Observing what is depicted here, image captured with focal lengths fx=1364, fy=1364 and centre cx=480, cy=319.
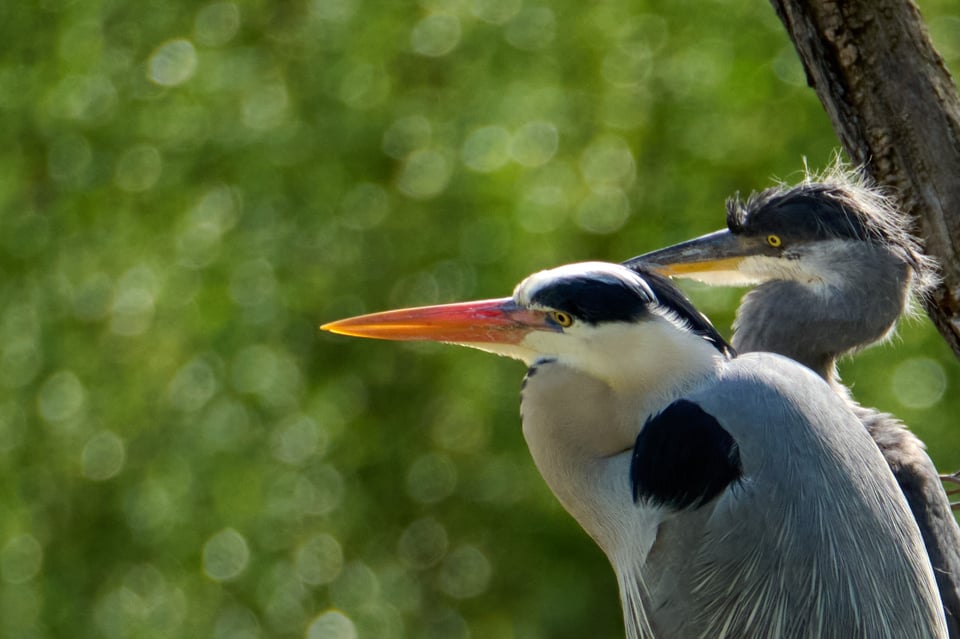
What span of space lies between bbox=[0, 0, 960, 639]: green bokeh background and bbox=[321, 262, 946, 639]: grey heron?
8.76 feet

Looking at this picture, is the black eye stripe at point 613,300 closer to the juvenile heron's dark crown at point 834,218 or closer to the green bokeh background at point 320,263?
the juvenile heron's dark crown at point 834,218

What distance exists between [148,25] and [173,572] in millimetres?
2260

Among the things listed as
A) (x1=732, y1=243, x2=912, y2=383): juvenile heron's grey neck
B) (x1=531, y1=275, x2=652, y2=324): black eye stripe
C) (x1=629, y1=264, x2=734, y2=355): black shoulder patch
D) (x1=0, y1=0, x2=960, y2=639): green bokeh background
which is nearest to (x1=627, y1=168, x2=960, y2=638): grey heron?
(x1=732, y1=243, x2=912, y2=383): juvenile heron's grey neck

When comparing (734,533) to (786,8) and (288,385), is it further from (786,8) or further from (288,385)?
(288,385)

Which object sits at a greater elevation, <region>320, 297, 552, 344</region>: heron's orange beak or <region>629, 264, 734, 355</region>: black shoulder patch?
<region>629, 264, 734, 355</region>: black shoulder patch

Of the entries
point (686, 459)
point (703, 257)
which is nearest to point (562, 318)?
point (686, 459)

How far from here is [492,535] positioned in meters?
5.46

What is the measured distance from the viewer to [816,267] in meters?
2.81

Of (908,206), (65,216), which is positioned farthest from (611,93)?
(908,206)

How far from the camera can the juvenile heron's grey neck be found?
109 inches

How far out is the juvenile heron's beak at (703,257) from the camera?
9.52 ft

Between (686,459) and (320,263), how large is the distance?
11.3 feet

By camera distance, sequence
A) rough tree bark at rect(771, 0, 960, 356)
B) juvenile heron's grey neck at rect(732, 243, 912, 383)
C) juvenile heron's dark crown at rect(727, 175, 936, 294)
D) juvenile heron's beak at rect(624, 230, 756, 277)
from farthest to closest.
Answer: juvenile heron's beak at rect(624, 230, 756, 277)
juvenile heron's grey neck at rect(732, 243, 912, 383)
juvenile heron's dark crown at rect(727, 175, 936, 294)
rough tree bark at rect(771, 0, 960, 356)

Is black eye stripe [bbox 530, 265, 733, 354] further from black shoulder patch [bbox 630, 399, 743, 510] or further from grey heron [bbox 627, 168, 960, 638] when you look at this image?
grey heron [bbox 627, 168, 960, 638]
